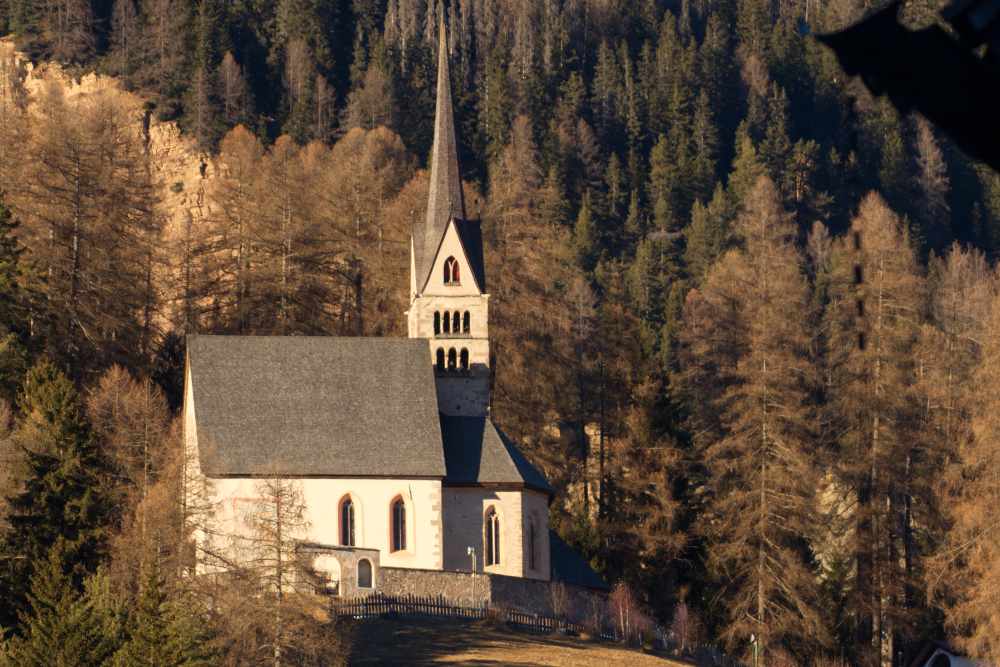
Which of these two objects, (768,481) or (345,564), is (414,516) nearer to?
(345,564)

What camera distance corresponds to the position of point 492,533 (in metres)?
59.5

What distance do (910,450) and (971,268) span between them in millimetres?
44047

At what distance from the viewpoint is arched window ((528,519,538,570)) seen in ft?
195

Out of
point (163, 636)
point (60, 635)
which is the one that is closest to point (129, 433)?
point (60, 635)

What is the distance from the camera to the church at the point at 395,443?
57844mm

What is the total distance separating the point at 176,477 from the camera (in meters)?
53.7

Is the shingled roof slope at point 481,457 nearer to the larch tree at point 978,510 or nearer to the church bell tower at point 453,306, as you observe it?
the church bell tower at point 453,306

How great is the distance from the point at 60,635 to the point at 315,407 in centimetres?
2305

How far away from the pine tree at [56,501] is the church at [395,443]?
634 centimetres

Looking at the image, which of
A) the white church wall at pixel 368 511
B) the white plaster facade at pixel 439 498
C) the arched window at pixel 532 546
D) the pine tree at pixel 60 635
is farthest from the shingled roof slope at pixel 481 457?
the pine tree at pixel 60 635

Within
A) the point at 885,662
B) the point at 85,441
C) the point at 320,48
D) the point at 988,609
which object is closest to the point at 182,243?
the point at 85,441

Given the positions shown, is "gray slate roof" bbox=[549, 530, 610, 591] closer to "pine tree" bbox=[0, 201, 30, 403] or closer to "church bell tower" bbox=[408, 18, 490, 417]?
"church bell tower" bbox=[408, 18, 490, 417]

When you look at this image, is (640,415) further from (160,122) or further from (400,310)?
(160,122)

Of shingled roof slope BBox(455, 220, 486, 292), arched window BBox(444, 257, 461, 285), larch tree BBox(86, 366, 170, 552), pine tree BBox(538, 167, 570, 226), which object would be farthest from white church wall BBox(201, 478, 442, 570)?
pine tree BBox(538, 167, 570, 226)
